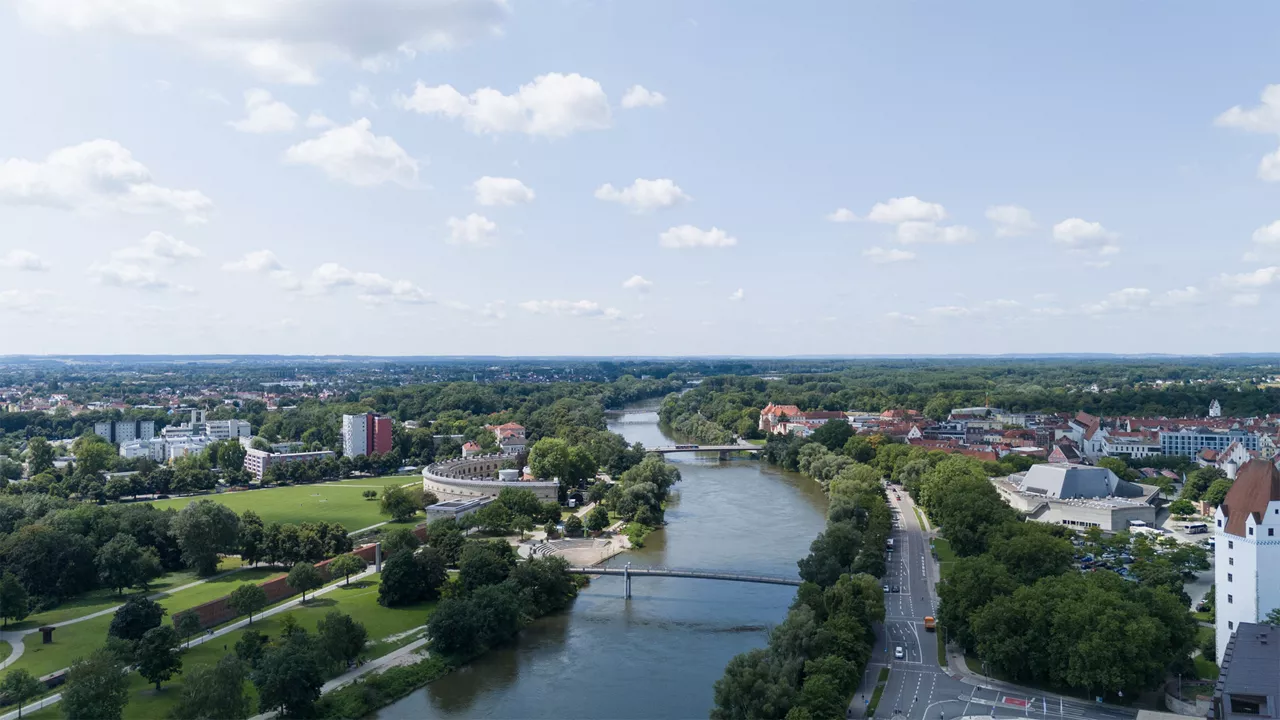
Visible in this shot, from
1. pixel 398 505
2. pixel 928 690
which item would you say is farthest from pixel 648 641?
pixel 398 505

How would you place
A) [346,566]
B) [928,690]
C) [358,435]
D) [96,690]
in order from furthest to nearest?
[358,435] → [346,566] → [928,690] → [96,690]

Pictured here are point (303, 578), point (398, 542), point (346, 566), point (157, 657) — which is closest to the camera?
point (157, 657)

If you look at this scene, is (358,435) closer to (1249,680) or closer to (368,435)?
(368,435)

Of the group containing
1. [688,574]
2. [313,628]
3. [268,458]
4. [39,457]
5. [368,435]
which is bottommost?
[313,628]

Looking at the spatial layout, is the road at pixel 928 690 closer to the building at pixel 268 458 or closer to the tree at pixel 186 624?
A: the tree at pixel 186 624

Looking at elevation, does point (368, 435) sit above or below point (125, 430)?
above

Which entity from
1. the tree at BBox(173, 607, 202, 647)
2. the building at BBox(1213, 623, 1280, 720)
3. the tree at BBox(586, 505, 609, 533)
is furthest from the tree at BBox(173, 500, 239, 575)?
the building at BBox(1213, 623, 1280, 720)

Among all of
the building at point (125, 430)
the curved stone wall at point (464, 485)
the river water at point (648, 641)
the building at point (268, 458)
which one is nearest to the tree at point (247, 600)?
the river water at point (648, 641)

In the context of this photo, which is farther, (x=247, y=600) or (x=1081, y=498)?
(x=1081, y=498)

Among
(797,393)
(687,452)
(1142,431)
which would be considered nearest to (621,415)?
(797,393)
